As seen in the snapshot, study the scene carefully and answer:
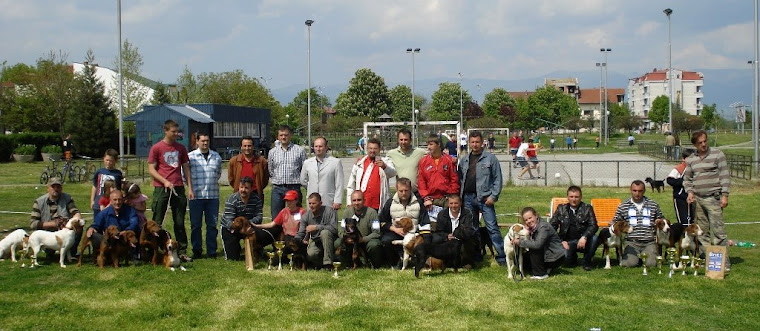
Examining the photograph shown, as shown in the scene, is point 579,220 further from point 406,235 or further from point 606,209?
point 406,235

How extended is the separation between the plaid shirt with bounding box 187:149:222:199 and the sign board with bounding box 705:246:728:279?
596cm

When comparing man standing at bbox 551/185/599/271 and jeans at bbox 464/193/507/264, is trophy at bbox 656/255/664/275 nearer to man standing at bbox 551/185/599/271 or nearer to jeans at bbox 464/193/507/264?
man standing at bbox 551/185/599/271

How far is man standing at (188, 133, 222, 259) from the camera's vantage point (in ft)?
30.6

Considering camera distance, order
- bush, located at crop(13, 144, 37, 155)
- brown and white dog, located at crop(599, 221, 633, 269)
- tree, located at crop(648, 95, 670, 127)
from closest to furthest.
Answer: brown and white dog, located at crop(599, 221, 633, 269) → bush, located at crop(13, 144, 37, 155) → tree, located at crop(648, 95, 670, 127)

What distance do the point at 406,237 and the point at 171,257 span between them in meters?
2.76

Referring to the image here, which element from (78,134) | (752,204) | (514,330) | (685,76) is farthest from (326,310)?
(685,76)

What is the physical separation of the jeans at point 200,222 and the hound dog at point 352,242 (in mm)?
1885

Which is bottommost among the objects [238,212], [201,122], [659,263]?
[659,263]

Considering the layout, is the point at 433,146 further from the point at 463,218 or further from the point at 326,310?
the point at 326,310

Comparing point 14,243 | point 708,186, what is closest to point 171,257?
point 14,243

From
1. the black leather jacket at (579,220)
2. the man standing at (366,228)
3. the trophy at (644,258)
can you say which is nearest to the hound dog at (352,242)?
the man standing at (366,228)

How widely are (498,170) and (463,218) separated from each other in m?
0.75

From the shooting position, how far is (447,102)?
9275cm

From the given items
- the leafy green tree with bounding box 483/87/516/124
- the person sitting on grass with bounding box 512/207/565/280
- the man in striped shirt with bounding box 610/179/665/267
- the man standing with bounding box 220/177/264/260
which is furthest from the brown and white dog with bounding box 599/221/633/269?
the leafy green tree with bounding box 483/87/516/124
